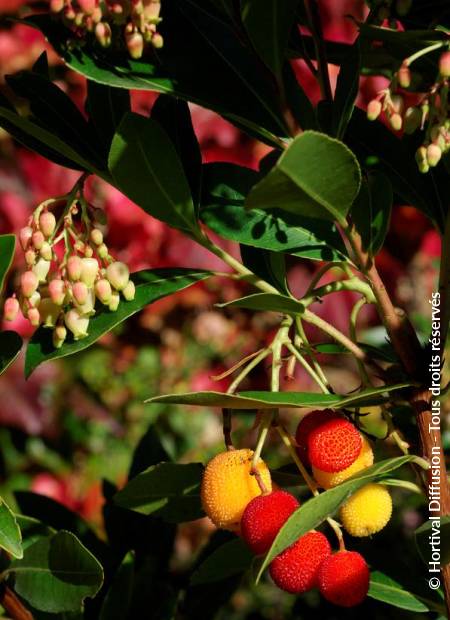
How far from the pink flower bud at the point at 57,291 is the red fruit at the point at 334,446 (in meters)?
0.20

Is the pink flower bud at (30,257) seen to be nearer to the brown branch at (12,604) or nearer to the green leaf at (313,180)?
the green leaf at (313,180)

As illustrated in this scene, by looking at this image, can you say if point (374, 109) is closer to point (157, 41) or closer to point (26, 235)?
point (157, 41)

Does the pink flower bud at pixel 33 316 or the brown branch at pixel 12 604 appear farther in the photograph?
the brown branch at pixel 12 604

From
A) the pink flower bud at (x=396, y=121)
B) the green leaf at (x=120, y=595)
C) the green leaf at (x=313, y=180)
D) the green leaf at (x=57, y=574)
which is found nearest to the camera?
the green leaf at (x=313, y=180)

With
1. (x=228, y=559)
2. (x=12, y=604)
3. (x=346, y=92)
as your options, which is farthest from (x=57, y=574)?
(x=346, y=92)

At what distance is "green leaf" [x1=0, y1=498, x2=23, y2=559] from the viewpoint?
71cm

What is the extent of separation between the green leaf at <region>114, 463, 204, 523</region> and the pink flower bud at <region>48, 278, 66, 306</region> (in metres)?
0.20

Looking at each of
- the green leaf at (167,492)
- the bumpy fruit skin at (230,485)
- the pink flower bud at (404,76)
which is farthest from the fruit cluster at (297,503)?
the pink flower bud at (404,76)

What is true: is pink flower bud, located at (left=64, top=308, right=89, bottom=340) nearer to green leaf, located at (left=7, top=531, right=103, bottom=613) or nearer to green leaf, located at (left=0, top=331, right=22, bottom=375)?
green leaf, located at (left=0, top=331, right=22, bottom=375)

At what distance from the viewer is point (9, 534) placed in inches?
28.5

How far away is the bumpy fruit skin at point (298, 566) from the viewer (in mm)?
674

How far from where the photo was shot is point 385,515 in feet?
2.29

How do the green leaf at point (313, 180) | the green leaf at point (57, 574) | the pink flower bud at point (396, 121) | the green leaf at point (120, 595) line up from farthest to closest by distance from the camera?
the green leaf at point (120, 595)
the green leaf at point (57, 574)
the pink flower bud at point (396, 121)
the green leaf at point (313, 180)

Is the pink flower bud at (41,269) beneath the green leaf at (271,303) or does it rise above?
above
